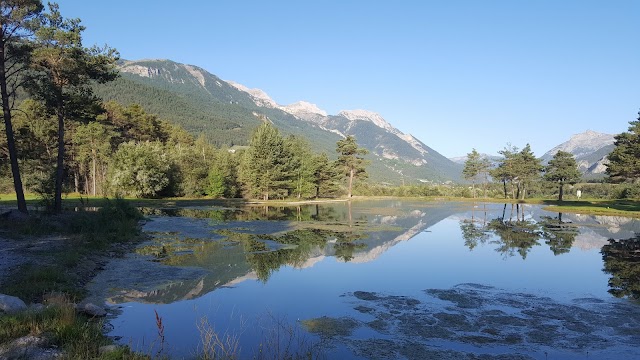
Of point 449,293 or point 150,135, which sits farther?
point 150,135

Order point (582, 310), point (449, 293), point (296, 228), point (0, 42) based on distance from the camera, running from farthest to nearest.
A: point (296, 228)
point (0, 42)
point (449, 293)
point (582, 310)

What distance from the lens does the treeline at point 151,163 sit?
56594 millimetres

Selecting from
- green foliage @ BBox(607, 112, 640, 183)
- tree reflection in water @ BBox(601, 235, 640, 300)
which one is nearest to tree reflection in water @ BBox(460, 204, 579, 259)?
tree reflection in water @ BBox(601, 235, 640, 300)

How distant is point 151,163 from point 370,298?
5204 centimetres

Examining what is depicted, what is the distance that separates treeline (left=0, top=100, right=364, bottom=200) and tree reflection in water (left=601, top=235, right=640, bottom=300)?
47.9 m

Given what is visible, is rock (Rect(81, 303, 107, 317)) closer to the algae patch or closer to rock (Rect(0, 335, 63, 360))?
rock (Rect(0, 335, 63, 360))

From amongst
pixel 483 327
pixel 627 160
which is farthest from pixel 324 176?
pixel 483 327

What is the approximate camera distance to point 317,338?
9.14 m

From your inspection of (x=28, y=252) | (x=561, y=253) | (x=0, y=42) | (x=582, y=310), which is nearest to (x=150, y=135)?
(x=0, y=42)

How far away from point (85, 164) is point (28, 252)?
194 ft

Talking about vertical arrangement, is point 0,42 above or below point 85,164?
above

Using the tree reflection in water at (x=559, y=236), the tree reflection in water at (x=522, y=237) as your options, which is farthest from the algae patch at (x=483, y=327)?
the tree reflection in water at (x=559, y=236)

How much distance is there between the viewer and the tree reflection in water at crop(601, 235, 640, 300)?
1435 centimetres

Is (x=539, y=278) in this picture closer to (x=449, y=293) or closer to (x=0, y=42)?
(x=449, y=293)
